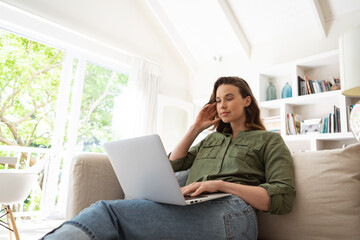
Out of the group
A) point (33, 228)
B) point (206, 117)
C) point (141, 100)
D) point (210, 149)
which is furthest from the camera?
point (141, 100)

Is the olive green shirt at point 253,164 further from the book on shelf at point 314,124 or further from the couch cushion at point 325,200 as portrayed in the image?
the book on shelf at point 314,124

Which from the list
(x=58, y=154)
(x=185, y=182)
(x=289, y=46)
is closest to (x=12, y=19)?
(x=58, y=154)

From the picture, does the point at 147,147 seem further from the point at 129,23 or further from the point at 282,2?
the point at 129,23

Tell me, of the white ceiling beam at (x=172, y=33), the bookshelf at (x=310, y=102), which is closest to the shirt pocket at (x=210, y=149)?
the bookshelf at (x=310, y=102)

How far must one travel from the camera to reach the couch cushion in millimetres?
1027

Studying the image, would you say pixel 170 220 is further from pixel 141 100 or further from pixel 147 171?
pixel 141 100

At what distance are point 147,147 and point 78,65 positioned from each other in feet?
10.3

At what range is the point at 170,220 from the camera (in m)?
0.93

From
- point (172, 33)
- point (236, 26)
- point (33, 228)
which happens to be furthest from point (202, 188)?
point (172, 33)

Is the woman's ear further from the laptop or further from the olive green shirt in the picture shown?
the laptop

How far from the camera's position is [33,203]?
352 centimetres

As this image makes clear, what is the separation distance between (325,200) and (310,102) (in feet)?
8.94

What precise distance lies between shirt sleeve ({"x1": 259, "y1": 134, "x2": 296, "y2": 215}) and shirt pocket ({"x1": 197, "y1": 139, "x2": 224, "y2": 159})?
0.26 m

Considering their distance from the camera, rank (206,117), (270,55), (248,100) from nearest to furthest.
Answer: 1. (248,100)
2. (206,117)
3. (270,55)
